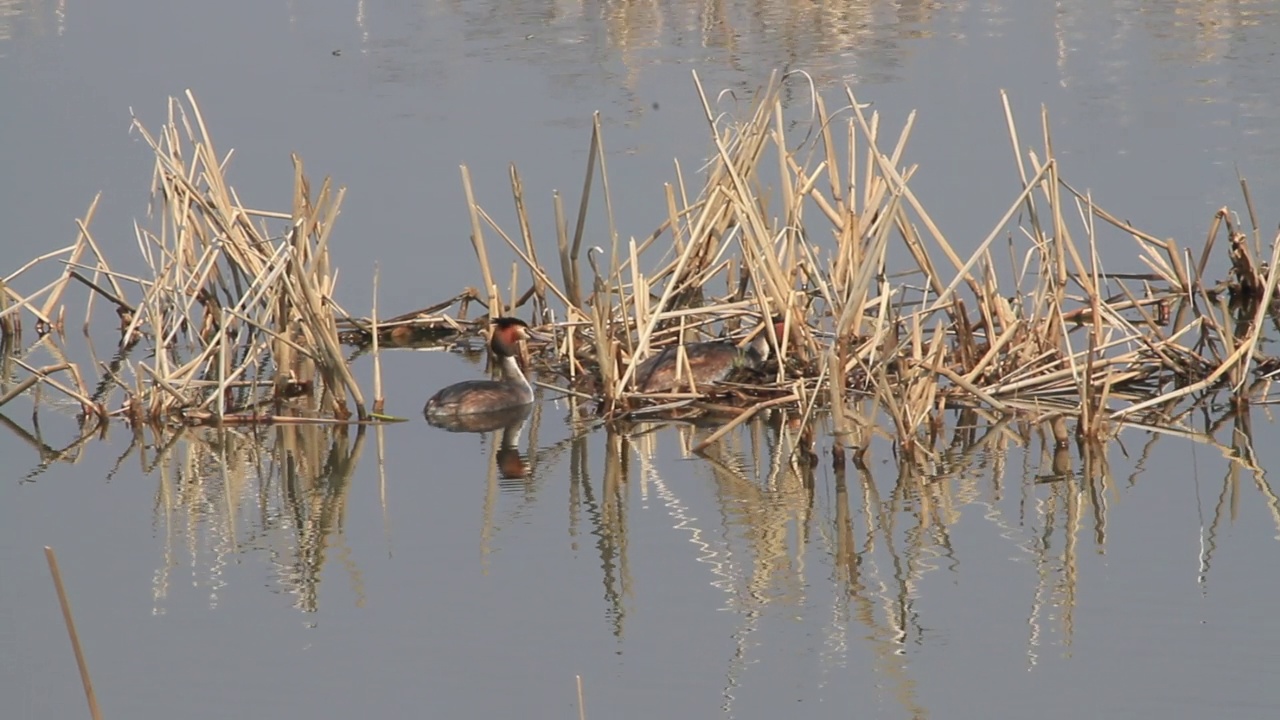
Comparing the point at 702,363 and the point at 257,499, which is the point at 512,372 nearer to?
the point at 702,363

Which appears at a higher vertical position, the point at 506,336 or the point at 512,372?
the point at 506,336

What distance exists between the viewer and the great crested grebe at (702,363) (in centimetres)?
917

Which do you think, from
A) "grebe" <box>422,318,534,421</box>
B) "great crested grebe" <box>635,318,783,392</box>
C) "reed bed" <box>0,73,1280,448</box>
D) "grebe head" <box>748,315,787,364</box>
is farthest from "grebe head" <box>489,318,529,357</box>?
"grebe head" <box>748,315,787,364</box>

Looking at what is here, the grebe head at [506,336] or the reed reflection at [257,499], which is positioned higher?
the grebe head at [506,336]

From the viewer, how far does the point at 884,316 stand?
8.38 metres

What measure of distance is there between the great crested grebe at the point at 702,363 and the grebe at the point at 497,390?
61 centimetres

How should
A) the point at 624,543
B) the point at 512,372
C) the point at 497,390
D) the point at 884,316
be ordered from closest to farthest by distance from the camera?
the point at 624,543 < the point at 884,316 < the point at 497,390 < the point at 512,372

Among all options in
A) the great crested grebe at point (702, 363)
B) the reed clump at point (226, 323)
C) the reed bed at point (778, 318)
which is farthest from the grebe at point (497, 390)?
the great crested grebe at point (702, 363)

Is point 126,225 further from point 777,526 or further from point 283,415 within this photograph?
point 777,526

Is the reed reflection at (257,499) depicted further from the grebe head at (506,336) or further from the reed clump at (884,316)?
the reed clump at (884,316)

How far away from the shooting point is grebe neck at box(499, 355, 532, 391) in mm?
9586

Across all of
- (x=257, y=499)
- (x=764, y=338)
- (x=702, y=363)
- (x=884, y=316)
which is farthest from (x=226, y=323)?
(x=884, y=316)

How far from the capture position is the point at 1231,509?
7.23 metres

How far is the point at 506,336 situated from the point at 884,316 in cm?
212
